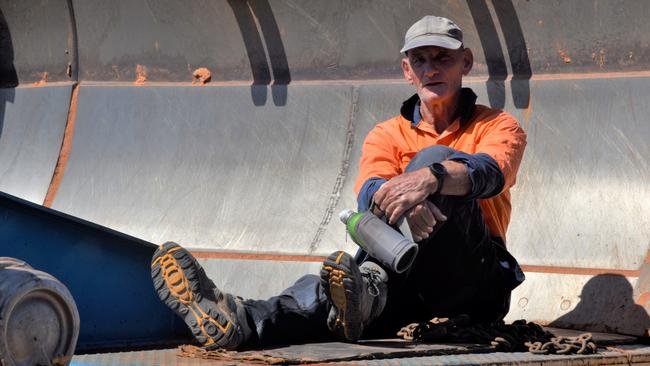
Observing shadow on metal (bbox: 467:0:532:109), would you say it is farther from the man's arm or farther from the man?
the man's arm

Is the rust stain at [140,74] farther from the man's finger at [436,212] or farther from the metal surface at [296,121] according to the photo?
the man's finger at [436,212]

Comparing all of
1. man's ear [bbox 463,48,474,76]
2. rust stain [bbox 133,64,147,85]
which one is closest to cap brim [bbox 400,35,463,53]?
man's ear [bbox 463,48,474,76]

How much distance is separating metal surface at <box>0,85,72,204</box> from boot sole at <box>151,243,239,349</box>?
84.4 inches

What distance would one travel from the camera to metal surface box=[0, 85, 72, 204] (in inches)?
192

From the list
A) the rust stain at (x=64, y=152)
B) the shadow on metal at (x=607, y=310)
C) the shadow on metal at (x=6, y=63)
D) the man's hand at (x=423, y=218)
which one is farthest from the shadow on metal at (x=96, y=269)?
the shadow on metal at (x=6, y=63)

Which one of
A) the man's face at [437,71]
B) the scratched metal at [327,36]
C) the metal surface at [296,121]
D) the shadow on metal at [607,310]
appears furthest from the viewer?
the scratched metal at [327,36]

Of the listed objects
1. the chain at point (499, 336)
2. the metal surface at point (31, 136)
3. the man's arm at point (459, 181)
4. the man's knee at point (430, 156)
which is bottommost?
the chain at point (499, 336)

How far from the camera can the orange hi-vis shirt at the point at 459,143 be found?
312 centimetres

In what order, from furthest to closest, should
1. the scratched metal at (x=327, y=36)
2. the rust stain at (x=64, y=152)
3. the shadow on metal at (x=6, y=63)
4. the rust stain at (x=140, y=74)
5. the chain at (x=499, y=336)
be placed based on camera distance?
the shadow on metal at (x=6, y=63), the rust stain at (x=140, y=74), the rust stain at (x=64, y=152), the scratched metal at (x=327, y=36), the chain at (x=499, y=336)

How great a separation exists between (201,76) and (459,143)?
195cm

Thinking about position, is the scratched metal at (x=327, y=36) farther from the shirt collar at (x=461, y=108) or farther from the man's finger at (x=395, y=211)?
the man's finger at (x=395, y=211)

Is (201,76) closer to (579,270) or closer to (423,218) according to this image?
(579,270)

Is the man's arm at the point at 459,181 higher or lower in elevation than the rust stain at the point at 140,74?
lower

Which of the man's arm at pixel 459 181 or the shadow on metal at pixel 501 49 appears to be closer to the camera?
the man's arm at pixel 459 181
